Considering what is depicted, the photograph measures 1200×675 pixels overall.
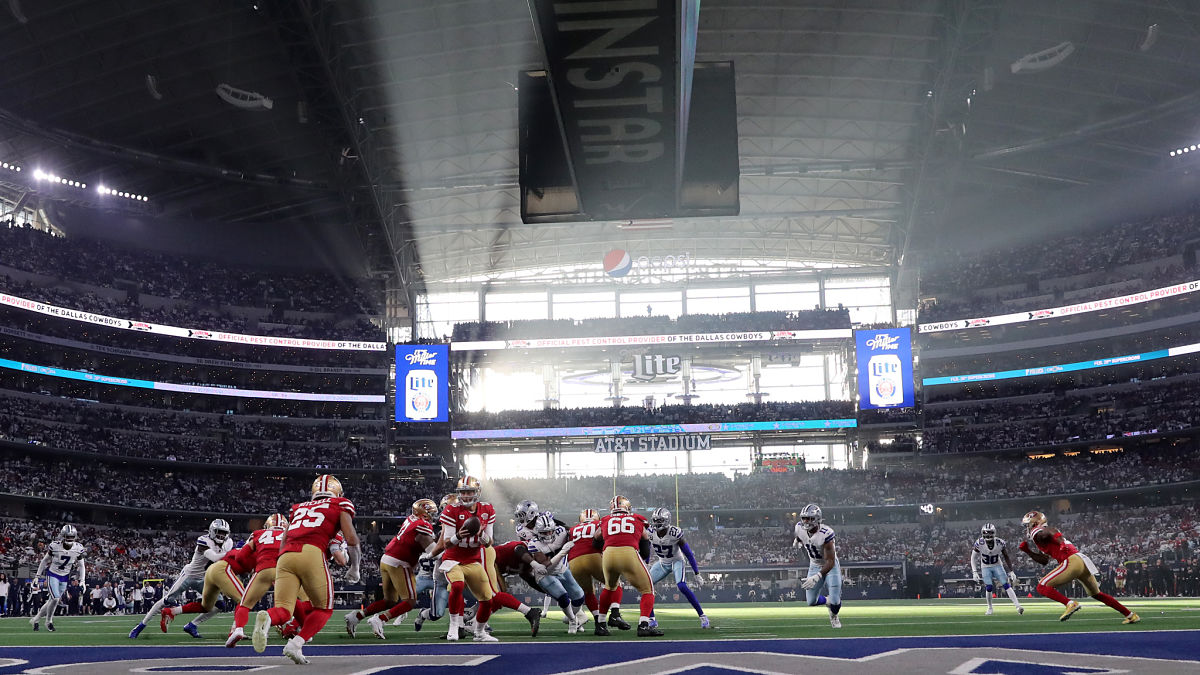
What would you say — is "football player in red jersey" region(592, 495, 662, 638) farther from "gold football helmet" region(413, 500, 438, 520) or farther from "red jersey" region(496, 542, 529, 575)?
"gold football helmet" region(413, 500, 438, 520)

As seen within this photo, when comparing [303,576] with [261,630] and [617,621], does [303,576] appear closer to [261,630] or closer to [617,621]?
[261,630]

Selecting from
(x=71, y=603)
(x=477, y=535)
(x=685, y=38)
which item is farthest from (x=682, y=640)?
(x=71, y=603)

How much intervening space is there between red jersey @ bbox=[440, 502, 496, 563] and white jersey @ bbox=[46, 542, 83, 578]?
1280 centimetres

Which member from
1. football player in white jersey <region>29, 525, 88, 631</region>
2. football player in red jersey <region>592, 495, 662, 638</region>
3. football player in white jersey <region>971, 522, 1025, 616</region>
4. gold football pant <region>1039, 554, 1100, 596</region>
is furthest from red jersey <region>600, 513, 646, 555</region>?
football player in white jersey <region>29, 525, 88, 631</region>

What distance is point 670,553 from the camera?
798 inches

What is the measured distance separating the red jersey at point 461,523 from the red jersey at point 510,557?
1565 mm

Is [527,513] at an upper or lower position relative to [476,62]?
lower

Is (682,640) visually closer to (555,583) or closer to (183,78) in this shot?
(555,583)

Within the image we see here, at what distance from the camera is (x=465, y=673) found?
8.70 meters

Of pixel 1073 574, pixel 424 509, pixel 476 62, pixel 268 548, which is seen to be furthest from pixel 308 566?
pixel 476 62

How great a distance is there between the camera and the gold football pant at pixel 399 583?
15961 millimetres

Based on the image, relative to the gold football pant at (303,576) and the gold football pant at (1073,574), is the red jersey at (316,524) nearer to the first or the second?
the gold football pant at (303,576)

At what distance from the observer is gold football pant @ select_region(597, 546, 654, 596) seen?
14492mm

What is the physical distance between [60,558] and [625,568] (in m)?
14.5
